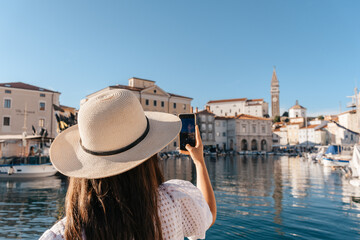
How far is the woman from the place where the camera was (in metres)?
1.04

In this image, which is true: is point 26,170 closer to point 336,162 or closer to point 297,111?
point 336,162

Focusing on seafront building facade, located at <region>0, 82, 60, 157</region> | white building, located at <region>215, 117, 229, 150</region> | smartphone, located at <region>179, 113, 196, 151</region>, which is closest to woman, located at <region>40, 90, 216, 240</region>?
smartphone, located at <region>179, 113, 196, 151</region>

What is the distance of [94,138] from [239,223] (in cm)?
645

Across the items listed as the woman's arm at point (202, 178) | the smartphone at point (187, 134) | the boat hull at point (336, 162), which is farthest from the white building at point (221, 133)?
the woman's arm at point (202, 178)

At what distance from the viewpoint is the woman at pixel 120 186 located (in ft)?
3.41

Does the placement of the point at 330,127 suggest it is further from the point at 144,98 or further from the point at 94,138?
the point at 94,138

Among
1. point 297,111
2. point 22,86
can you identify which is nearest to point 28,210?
point 22,86

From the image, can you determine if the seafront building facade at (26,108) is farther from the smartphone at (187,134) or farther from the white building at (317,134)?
the white building at (317,134)

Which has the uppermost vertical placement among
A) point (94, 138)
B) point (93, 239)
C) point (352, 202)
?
point (94, 138)

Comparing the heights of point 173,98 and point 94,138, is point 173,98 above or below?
above

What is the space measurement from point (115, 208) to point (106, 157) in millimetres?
212

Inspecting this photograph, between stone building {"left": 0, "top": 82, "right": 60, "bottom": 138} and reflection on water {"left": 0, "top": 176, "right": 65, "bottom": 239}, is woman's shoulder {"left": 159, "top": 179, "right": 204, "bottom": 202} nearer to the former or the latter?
reflection on water {"left": 0, "top": 176, "right": 65, "bottom": 239}

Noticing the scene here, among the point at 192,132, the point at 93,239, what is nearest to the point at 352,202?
the point at 192,132

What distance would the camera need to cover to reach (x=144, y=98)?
46719mm
